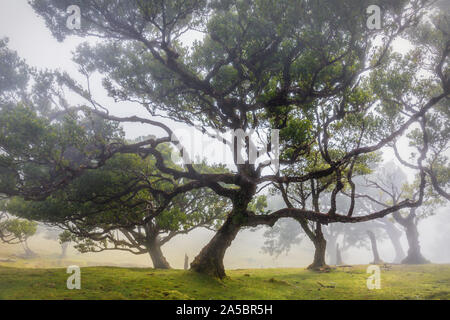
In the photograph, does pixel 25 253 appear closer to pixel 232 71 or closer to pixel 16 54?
pixel 16 54

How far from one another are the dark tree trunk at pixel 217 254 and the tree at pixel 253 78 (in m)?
0.05

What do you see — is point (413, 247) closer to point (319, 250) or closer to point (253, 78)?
point (319, 250)

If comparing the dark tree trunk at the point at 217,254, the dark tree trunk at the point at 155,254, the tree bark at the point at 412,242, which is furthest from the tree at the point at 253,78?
the tree bark at the point at 412,242

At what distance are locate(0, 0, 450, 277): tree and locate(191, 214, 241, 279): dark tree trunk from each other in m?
0.05

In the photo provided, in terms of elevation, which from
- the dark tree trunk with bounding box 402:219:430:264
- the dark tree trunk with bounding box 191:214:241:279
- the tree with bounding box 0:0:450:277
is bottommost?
the dark tree trunk with bounding box 402:219:430:264

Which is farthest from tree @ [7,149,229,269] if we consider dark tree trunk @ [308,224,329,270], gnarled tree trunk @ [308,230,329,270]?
gnarled tree trunk @ [308,230,329,270]

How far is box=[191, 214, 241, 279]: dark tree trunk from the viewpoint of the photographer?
12.1m

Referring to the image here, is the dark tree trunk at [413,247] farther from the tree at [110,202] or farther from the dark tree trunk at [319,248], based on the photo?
the tree at [110,202]

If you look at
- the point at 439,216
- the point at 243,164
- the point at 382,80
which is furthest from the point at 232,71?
the point at 439,216

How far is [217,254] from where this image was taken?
40.3ft

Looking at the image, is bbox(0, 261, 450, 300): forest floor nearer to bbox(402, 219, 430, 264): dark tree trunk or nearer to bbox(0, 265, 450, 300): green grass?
bbox(0, 265, 450, 300): green grass

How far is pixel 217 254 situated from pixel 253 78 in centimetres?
864

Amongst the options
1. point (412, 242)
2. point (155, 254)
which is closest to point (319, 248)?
point (155, 254)
